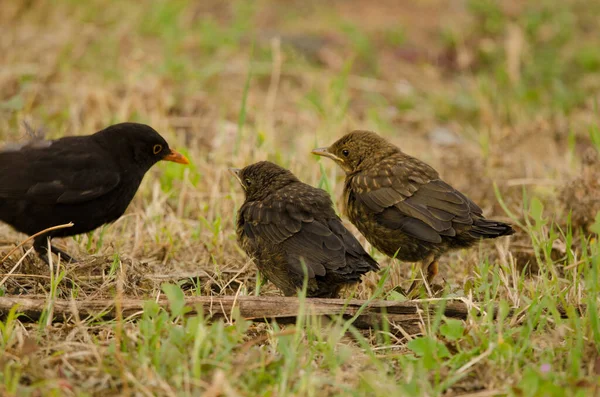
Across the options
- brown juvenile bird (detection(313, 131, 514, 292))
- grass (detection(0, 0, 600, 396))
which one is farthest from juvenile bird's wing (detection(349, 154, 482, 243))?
grass (detection(0, 0, 600, 396))

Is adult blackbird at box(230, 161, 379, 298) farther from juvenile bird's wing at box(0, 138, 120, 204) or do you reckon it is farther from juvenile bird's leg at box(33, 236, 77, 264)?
juvenile bird's leg at box(33, 236, 77, 264)

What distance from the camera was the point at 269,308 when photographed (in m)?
4.47

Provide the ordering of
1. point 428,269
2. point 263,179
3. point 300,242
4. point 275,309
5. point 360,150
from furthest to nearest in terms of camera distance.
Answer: point 360,150 < point 263,179 < point 428,269 < point 300,242 < point 275,309

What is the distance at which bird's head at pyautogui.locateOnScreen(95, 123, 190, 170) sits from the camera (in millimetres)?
5615

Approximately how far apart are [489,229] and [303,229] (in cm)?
112

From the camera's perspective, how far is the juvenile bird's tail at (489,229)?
5.06 m

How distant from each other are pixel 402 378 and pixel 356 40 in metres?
7.23

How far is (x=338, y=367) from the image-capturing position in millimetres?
3859

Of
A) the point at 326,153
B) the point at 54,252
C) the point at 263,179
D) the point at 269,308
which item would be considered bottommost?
the point at 54,252

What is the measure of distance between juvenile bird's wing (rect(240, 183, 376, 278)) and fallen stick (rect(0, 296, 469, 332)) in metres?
0.27

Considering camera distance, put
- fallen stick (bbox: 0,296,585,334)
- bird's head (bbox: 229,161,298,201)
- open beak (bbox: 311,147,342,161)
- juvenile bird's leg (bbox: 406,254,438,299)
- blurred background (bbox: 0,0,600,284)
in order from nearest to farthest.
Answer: fallen stick (bbox: 0,296,585,334)
juvenile bird's leg (bbox: 406,254,438,299)
bird's head (bbox: 229,161,298,201)
open beak (bbox: 311,147,342,161)
blurred background (bbox: 0,0,600,284)

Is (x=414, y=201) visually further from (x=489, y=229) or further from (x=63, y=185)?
(x=63, y=185)

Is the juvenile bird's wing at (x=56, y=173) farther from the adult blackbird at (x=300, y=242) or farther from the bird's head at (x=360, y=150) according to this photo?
the bird's head at (x=360, y=150)

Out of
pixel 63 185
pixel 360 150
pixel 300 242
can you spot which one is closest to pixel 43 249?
pixel 63 185
